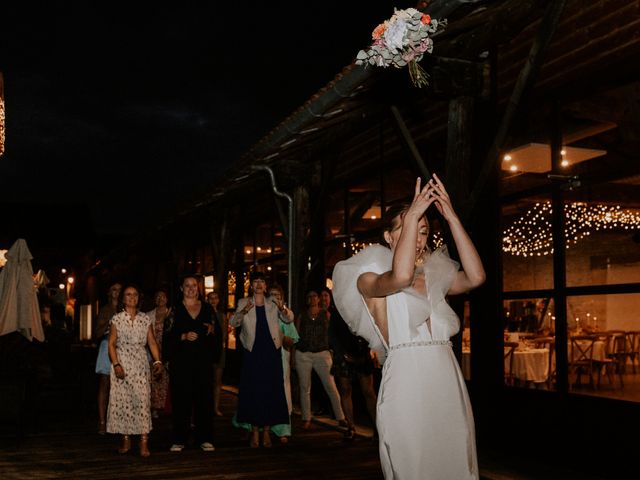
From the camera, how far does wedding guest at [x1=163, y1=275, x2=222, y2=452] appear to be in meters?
9.05

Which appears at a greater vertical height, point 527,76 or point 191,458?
point 527,76

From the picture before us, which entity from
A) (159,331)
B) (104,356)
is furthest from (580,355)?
(104,356)

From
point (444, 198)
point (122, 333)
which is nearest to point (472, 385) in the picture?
point (122, 333)

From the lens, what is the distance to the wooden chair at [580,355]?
7898 millimetres

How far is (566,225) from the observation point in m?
8.12

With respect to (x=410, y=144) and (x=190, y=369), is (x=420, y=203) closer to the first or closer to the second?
(x=410, y=144)

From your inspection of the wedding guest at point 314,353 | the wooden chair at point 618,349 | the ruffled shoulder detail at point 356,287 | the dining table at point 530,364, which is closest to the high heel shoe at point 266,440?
the wedding guest at point 314,353

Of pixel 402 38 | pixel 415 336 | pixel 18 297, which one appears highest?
pixel 402 38

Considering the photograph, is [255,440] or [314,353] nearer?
[255,440]

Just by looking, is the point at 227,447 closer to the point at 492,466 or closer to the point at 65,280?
the point at 492,466

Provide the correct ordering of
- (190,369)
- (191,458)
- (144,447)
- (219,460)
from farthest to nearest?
(190,369), (144,447), (191,458), (219,460)

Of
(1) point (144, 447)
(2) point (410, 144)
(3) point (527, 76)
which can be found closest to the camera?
(3) point (527, 76)

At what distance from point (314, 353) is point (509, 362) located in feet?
9.45

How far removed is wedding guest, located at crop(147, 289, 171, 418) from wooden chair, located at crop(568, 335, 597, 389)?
532cm
